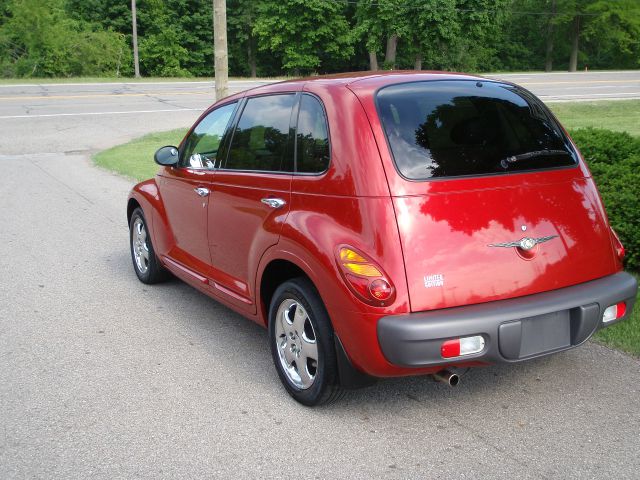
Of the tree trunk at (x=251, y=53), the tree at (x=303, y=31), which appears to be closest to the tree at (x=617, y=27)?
the tree at (x=303, y=31)

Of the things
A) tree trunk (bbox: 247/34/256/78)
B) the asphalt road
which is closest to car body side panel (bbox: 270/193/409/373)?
the asphalt road

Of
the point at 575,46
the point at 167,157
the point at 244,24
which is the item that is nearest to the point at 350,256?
the point at 167,157

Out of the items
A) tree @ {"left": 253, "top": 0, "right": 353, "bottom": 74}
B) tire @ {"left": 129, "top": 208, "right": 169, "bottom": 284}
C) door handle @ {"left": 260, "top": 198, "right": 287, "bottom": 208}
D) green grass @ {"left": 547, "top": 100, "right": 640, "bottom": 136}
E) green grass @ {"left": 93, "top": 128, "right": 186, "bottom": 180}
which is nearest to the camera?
door handle @ {"left": 260, "top": 198, "right": 287, "bottom": 208}

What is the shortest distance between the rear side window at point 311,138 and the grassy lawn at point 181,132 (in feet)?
28.8

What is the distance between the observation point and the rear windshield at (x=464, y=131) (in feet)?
11.6

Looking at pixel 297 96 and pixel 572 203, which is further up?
pixel 297 96

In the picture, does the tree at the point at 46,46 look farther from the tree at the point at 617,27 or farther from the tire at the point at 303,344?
the tire at the point at 303,344

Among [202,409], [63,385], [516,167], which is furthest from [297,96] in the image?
[63,385]

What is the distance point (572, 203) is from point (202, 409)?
2.31m

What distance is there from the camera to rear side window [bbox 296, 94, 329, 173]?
3.77 m

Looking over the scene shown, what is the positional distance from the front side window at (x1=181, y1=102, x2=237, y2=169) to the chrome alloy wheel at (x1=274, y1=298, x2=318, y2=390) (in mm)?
1361

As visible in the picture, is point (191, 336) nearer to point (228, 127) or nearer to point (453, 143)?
point (228, 127)

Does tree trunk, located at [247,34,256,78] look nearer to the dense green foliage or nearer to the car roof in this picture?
the dense green foliage

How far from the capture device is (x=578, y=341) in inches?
138
